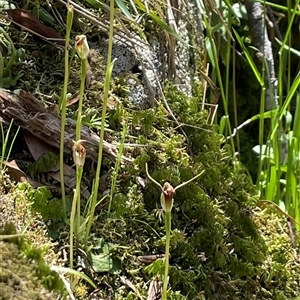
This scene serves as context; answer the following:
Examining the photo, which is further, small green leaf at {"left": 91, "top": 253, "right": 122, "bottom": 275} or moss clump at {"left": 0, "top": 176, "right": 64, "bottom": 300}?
small green leaf at {"left": 91, "top": 253, "right": 122, "bottom": 275}

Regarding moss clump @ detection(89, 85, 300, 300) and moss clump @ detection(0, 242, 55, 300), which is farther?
moss clump @ detection(89, 85, 300, 300)

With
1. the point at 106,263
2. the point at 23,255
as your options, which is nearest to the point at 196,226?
the point at 106,263

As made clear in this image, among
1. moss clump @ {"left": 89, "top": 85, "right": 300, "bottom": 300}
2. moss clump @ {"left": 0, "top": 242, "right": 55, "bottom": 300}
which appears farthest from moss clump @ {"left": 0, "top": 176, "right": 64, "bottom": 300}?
moss clump @ {"left": 89, "top": 85, "right": 300, "bottom": 300}

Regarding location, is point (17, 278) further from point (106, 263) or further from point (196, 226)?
point (196, 226)

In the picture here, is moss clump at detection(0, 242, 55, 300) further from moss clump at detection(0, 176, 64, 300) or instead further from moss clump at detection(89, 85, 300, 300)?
moss clump at detection(89, 85, 300, 300)

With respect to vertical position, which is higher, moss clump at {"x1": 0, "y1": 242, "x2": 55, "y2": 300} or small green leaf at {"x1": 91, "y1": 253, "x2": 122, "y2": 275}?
moss clump at {"x1": 0, "y1": 242, "x2": 55, "y2": 300}

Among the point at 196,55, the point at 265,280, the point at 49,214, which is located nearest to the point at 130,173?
the point at 49,214

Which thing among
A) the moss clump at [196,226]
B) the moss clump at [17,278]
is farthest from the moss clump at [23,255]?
the moss clump at [196,226]

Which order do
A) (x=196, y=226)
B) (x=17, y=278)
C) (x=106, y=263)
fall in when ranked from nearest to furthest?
(x=17, y=278)
(x=106, y=263)
(x=196, y=226)

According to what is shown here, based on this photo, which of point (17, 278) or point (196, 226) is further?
point (196, 226)

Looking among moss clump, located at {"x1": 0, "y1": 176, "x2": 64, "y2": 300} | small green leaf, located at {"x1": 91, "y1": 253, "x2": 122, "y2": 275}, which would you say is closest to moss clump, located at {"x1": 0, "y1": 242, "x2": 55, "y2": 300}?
moss clump, located at {"x1": 0, "y1": 176, "x2": 64, "y2": 300}

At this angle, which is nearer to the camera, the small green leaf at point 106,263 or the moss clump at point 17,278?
the moss clump at point 17,278

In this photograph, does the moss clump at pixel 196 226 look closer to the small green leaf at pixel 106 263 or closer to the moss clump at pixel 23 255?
the small green leaf at pixel 106 263
